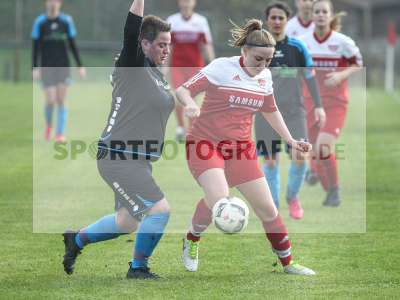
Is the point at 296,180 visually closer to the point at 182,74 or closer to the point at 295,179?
the point at 295,179

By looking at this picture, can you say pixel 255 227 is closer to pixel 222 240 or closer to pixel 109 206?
pixel 222 240

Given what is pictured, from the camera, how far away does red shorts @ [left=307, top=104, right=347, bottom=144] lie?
1130cm

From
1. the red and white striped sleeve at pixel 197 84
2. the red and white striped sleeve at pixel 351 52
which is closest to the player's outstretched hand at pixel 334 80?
the red and white striped sleeve at pixel 351 52

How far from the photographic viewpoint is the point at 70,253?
24.0 ft

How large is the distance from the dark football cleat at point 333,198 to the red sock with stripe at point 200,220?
3716 mm

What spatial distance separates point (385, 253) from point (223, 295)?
2.16m

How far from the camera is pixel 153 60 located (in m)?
7.02

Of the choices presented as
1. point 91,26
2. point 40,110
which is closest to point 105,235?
point 40,110

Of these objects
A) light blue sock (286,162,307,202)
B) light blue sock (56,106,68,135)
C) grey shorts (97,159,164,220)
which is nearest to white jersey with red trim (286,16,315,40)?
light blue sock (286,162,307,202)

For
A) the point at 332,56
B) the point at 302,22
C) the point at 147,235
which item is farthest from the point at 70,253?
the point at 302,22

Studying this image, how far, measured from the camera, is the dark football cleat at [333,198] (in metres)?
11.1

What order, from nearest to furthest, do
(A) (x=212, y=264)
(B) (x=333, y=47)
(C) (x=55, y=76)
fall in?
1. (A) (x=212, y=264)
2. (B) (x=333, y=47)
3. (C) (x=55, y=76)

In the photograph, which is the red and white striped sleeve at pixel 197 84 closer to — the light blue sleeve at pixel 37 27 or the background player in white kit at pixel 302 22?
the background player in white kit at pixel 302 22

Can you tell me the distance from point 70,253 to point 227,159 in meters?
1.46
